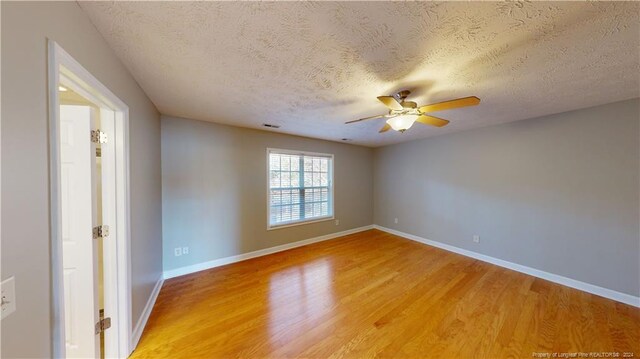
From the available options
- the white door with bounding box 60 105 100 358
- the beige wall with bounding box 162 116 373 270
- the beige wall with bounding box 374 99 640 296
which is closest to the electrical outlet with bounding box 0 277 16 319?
the white door with bounding box 60 105 100 358

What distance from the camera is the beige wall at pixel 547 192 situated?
2318 millimetres

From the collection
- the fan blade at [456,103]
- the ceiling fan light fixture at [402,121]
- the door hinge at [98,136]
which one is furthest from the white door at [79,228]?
the fan blade at [456,103]

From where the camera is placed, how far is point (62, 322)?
885mm

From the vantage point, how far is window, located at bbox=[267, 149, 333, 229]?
3.88 m

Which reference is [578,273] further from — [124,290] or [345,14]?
[124,290]

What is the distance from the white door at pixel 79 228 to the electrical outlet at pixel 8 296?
989 millimetres

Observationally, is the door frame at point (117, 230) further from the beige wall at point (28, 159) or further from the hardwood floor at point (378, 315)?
the beige wall at point (28, 159)

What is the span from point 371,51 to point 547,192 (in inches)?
128

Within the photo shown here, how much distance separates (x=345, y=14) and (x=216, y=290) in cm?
299

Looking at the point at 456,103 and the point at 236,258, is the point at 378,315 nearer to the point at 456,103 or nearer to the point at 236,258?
the point at 456,103

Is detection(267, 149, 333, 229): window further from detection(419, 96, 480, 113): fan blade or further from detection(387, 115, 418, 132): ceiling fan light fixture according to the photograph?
detection(419, 96, 480, 113): fan blade

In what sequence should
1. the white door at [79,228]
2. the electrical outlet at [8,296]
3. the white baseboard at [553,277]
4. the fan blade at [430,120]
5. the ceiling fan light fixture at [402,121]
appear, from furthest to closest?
the white baseboard at [553,277], the fan blade at [430,120], the ceiling fan light fixture at [402,121], the white door at [79,228], the electrical outlet at [8,296]

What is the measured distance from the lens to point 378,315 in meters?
2.12

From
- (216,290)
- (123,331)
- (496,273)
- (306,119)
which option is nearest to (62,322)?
(123,331)
